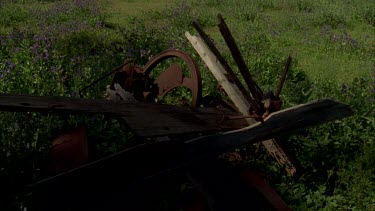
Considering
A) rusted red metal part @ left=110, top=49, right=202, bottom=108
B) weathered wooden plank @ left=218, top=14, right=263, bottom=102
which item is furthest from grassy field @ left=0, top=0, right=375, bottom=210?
weathered wooden plank @ left=218, top=14, right=263, bottom=102

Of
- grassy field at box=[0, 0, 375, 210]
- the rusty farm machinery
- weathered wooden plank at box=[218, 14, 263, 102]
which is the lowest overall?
grassy field at box=[0, 0, 375, 210]

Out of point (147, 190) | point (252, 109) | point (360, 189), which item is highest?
point (252, 109)

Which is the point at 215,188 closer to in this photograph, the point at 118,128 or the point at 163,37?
the point at 118,128

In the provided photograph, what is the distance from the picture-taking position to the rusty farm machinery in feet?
10.0

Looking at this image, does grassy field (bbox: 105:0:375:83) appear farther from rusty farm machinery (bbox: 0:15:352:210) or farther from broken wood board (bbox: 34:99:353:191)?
broken wood board (bbox: 34:99:353:191)

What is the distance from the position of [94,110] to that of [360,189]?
125 inches

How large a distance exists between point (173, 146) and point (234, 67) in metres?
6.29

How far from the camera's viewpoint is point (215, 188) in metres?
3.63

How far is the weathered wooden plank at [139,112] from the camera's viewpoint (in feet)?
10.8

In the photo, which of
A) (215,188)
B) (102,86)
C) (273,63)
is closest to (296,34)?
(273,63)

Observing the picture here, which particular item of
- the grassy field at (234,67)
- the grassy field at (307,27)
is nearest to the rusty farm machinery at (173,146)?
the grassy field at (234,67)

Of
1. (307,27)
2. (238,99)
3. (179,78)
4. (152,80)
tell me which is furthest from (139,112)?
(307,27)

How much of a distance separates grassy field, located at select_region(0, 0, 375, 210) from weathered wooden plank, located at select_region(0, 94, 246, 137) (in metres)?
0.89

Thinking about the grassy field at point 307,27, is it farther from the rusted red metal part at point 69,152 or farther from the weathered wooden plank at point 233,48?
the rusted red metal part at point 69,152
